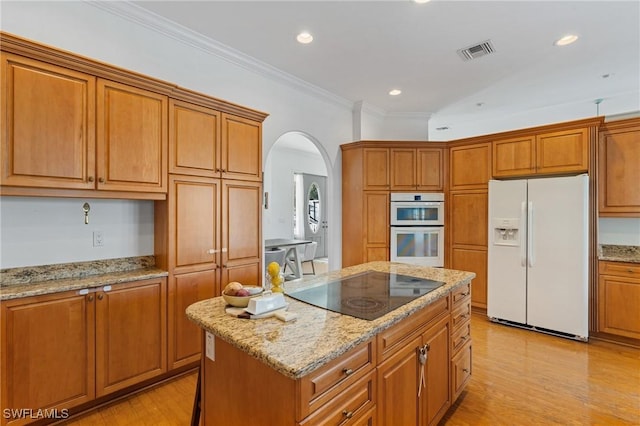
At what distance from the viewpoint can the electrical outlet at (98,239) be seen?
232cm

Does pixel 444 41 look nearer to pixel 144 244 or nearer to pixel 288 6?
pixel 288 6

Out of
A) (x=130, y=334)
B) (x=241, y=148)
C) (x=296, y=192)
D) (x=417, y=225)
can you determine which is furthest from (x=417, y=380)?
(x=296, y=192)

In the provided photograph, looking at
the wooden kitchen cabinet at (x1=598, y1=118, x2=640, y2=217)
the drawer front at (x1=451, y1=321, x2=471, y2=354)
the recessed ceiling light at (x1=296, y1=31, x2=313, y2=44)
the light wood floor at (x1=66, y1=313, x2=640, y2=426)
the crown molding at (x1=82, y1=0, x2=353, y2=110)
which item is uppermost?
the recessed ceiling light at (x1=296, y1=31, x2=313, y2=44)

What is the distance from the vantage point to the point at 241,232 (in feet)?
9.49

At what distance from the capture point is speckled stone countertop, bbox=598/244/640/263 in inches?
124

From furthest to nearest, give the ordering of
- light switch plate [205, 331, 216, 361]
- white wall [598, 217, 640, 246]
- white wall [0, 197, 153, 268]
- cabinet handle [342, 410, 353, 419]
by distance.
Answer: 1. white wall [598, 217, 640, 246]
2. white wall [0, 197, 153, 268]
3. light switch plate [205, 331, 216, 361]
4. cabinet handle [342, 410, 353, 419]

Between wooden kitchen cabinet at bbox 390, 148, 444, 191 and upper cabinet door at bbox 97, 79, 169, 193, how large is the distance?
2983 millimetres

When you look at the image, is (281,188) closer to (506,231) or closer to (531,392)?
(506,231)

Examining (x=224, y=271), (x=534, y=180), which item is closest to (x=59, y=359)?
(x=224, y=271)

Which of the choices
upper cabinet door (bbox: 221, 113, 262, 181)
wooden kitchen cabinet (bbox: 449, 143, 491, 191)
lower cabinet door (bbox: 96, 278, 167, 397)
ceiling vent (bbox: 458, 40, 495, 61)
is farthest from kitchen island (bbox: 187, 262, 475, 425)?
wooden kitchen cabinet (bbox: 449, 143, 491, 191)

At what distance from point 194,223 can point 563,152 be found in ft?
12.7

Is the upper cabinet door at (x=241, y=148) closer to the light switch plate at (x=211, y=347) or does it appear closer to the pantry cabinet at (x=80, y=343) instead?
the pantry cabinet at (x=80, y=343)

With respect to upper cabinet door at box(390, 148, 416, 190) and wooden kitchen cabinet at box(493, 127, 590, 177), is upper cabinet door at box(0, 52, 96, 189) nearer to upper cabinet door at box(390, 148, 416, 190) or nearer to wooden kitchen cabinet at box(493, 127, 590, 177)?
upper cabinet door at box(390, 148, 416, 190)

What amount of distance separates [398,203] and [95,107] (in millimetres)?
3468
